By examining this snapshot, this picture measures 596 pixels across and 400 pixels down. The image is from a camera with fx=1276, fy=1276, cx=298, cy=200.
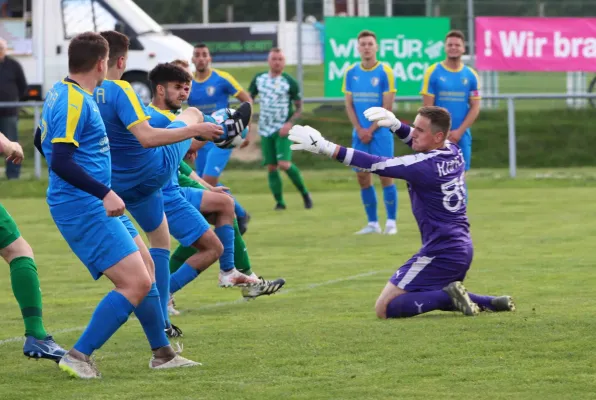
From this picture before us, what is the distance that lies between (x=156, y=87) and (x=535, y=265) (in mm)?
4571

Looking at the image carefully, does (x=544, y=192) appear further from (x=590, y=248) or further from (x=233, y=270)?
(x=233, y=270)

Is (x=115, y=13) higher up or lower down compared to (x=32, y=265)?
higher up

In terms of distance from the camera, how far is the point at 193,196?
9117 mm

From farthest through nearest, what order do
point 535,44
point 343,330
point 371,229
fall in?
point 535,44, point 371,229, point 343,330

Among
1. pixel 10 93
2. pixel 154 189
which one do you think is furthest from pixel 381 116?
pixel 10 93

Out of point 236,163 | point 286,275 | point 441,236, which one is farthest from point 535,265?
point 236,163

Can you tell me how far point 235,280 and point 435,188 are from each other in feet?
5.95

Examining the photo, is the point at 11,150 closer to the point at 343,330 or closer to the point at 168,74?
the point at 168,74

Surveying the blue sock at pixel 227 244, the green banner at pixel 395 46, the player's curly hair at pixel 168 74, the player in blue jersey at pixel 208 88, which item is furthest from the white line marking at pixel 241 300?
the green banner at pixel 395 46

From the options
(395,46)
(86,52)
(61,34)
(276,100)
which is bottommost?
(276,100)

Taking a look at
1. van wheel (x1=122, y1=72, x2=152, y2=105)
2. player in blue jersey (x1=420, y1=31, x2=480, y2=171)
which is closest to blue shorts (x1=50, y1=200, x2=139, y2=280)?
player in blue jersey (x1=420, y1=31, x2=480, y2=171)

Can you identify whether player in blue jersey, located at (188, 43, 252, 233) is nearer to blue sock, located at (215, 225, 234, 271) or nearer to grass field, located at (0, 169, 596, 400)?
grass field, located at (0, 169, 596, 400)

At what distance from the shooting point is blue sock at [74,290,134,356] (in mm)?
6555

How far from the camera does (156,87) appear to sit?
789cm
